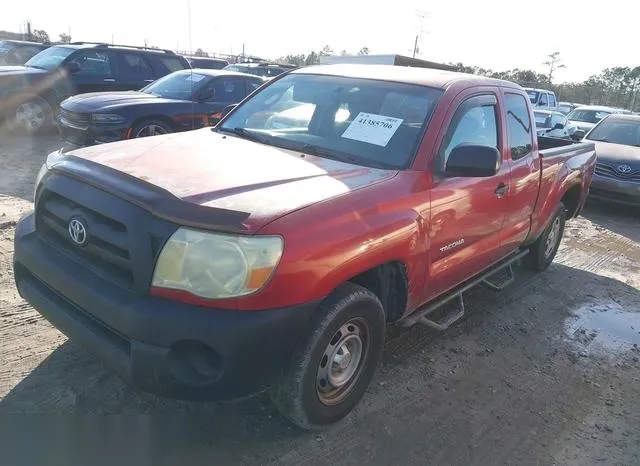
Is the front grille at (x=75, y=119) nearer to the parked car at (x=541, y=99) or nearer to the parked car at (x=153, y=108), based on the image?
the parked car at (x=153, y=108)

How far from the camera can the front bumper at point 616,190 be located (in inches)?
337

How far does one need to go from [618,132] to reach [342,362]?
963 centimetres

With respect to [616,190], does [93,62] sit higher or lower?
higher

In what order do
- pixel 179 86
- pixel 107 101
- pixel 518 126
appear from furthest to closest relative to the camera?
pixel 179 86, pixel 107 101, pixel 518 126

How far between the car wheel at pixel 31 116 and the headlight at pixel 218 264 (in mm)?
9711

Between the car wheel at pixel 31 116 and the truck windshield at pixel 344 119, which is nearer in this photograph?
the truck windshield at pixel 344 119

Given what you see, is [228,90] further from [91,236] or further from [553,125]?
[553,125]

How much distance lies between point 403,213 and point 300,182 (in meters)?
0.60

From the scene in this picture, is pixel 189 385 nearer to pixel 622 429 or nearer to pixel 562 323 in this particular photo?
pixel 622 429

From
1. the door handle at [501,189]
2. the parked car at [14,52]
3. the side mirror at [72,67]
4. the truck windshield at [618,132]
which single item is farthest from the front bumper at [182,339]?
the parked car at [14,52]

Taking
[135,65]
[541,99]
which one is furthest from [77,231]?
[541,99]

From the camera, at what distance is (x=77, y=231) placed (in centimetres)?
257

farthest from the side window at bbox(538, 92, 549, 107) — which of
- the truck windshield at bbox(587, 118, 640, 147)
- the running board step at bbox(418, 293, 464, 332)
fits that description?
the running board step at bbox(418, 293, 464, 332)

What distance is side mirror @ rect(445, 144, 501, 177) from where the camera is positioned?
3.06 meters
